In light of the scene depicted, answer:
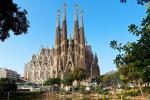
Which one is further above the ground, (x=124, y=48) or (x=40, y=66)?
(x=40, y=66)

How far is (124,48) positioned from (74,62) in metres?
137

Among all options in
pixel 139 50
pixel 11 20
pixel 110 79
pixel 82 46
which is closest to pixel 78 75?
pixel 110 79

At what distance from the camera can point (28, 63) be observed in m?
175

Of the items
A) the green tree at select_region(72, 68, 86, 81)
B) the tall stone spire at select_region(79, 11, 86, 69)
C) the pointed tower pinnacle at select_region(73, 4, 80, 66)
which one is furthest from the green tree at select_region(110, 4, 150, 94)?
the pointed tower pinnacle at select_region(73, 4, 80, 66)

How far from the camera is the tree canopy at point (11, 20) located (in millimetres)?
12572

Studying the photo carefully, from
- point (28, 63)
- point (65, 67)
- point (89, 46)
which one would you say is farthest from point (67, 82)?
point (28, 63)

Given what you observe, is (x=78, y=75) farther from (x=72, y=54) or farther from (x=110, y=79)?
(x=72, y=54)

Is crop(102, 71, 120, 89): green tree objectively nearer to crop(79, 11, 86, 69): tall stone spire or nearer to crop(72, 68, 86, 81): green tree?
crop(72, 68, 86, 81): green tree

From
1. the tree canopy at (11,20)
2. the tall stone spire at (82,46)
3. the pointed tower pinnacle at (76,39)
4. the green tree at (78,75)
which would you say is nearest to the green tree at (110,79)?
the green tree at (78,75)

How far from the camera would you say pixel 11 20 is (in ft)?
43.1

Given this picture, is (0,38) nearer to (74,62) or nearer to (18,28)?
(18,28)

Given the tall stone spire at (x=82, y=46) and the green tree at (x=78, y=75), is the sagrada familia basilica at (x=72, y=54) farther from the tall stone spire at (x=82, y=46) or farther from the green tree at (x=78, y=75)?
the green tree at (x=78, y=75)

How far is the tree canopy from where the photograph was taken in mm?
12572

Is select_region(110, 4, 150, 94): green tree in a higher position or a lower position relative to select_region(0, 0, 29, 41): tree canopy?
lower
